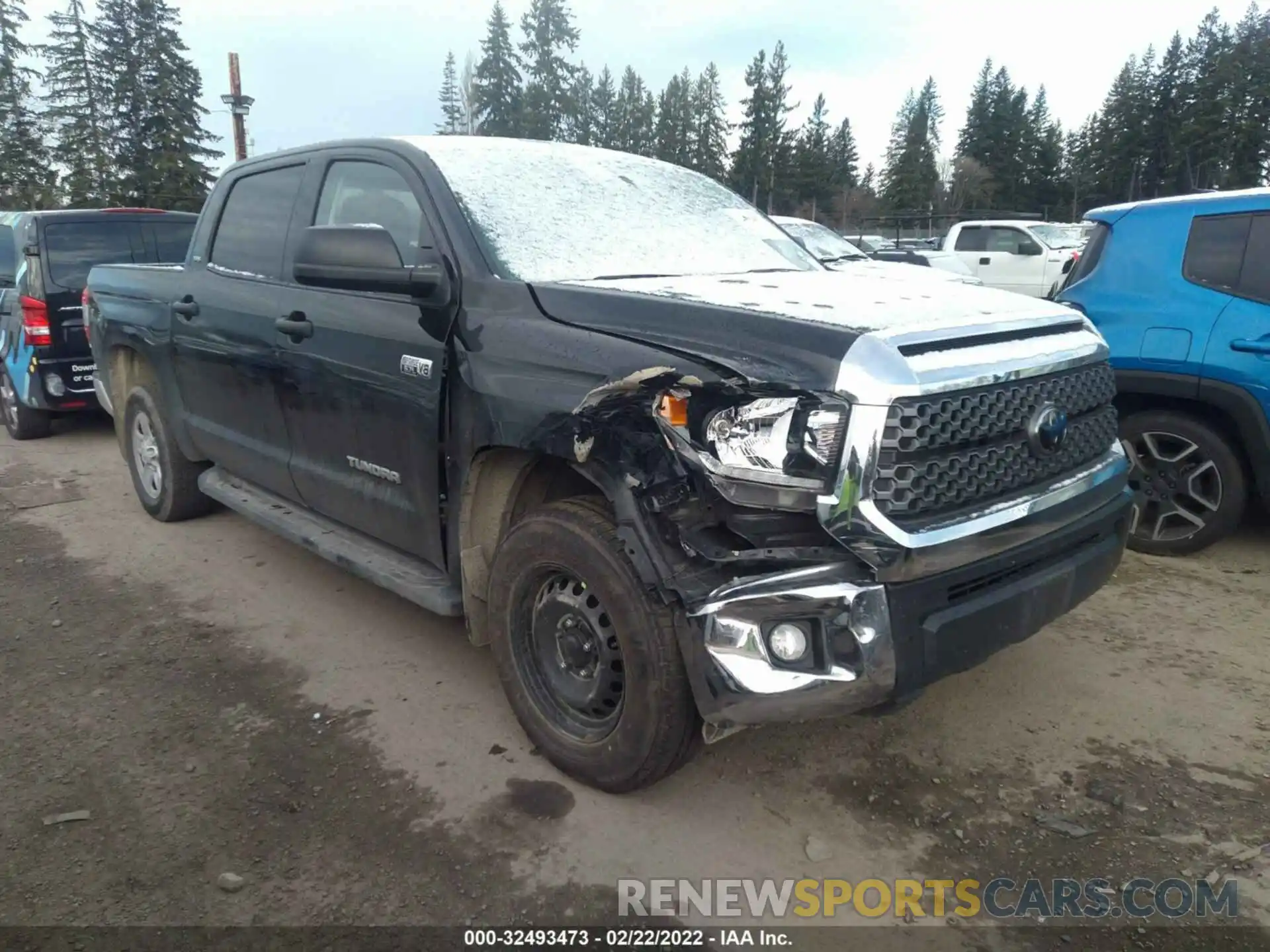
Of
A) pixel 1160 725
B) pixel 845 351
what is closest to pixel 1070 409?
pixel 845 351

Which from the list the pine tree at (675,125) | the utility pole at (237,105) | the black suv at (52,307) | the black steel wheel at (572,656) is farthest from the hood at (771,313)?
the pine tree at (675,125)

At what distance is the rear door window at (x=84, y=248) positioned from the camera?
761cm

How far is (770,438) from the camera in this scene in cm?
238

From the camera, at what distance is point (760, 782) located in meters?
2.95

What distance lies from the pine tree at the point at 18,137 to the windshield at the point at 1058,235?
35.3m

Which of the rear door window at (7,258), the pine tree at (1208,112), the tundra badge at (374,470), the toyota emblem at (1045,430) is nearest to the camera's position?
the toyota emblem at (1045,430)

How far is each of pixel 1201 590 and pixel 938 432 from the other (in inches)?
112

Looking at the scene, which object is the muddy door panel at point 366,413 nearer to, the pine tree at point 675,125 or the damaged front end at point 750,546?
the damaged front end at point 750,546

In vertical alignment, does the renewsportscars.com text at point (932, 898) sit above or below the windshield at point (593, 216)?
below

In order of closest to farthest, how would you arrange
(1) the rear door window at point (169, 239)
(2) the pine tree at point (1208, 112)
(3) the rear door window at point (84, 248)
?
1. (3) the rear door window at point (84, 248)
2. (1) the rear door window at point (169, 239)
3. (2) the pine tree at point (1208, 112)

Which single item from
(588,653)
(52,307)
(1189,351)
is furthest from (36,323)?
(1189,351)

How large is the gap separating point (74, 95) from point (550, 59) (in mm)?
33911

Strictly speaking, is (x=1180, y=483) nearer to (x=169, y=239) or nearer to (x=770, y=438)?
(x=770, y=438)

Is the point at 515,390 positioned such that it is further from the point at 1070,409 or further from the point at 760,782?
the point at 1070,409
